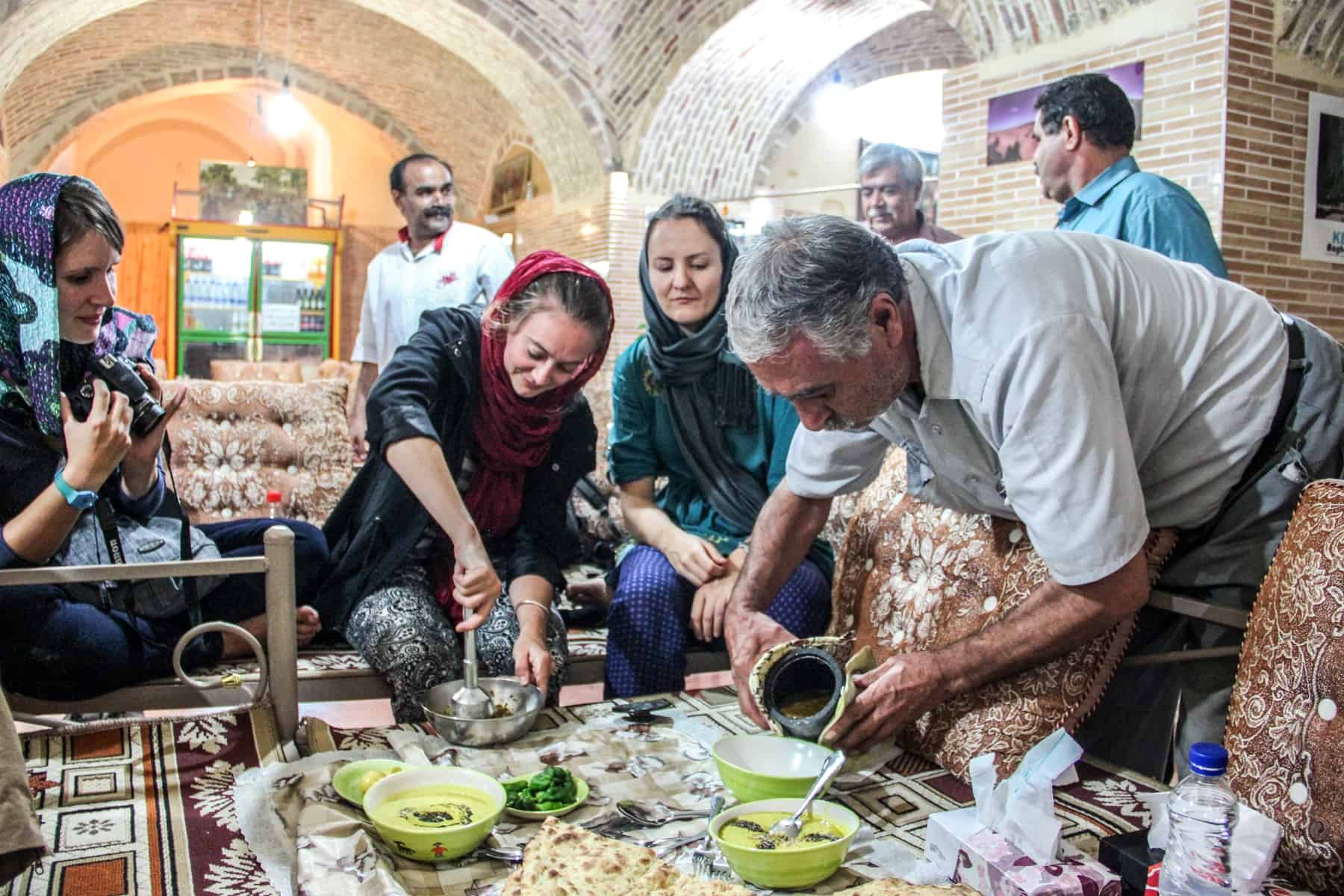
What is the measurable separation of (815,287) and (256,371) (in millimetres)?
9514

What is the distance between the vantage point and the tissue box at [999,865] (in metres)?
1.41

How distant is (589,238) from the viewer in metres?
11.2

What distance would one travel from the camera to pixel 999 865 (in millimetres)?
1442

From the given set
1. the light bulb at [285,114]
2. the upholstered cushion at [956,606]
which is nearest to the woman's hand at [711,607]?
the upholstered cushion at [956,606]

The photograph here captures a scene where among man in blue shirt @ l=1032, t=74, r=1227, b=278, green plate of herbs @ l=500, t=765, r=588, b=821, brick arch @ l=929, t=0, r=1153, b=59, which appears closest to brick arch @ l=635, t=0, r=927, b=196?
brick arch @ l=929, t=0, r=1153, b=59

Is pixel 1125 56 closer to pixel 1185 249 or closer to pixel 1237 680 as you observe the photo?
pixel 1185 249

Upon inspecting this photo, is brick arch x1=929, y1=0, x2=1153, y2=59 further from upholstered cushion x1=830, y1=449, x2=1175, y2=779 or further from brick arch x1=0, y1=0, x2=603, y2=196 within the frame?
upholstered cushion x1=830, y1=449, x2=1175, y2=779

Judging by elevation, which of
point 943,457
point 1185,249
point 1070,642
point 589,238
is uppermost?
point 589,238

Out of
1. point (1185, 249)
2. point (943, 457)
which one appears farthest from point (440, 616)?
point (1185, 249)

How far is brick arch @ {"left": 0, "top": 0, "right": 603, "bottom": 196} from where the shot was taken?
10.2 metres

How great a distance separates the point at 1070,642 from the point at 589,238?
981 cm

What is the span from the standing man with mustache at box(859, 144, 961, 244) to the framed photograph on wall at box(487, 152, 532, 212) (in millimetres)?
8253

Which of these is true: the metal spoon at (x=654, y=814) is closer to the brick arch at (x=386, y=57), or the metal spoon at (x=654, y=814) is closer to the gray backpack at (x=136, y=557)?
the gray backpack at (x=136, y=557)

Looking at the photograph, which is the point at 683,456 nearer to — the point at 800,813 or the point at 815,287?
the point at 815,287
